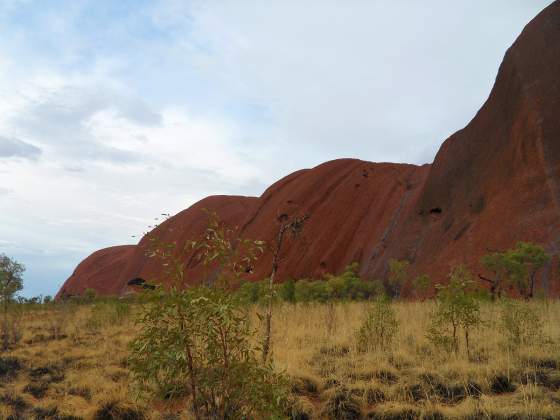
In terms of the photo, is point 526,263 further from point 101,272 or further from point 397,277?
point 101,272

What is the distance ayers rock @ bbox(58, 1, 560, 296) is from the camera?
23.4 meters

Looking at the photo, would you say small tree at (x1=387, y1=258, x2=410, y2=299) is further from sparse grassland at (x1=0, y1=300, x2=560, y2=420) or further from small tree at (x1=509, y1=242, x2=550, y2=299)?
sparse grassland at (x1=0, y1=300, x2=560, y2=420)

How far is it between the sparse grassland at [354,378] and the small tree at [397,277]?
14667 millimetres

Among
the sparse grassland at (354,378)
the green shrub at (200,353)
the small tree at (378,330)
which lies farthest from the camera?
the small tree at (378,330)

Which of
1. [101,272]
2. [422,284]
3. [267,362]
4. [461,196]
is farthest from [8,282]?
[101,272]

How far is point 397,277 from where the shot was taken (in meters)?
27.1

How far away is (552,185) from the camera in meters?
22.4

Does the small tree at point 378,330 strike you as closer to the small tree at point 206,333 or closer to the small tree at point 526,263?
the small tree at point 206,333

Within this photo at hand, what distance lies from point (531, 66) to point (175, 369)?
30.4 meters

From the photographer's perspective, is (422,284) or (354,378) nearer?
(354,378)

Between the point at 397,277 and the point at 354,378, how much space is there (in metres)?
20.2

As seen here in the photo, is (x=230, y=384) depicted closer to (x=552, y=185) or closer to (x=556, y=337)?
(x=556, y=337)

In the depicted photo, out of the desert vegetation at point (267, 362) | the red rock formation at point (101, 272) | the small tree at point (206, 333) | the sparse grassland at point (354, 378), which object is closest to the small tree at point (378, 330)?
the desert vegetation at point (267, 362)

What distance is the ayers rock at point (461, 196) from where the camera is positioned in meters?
23.4
